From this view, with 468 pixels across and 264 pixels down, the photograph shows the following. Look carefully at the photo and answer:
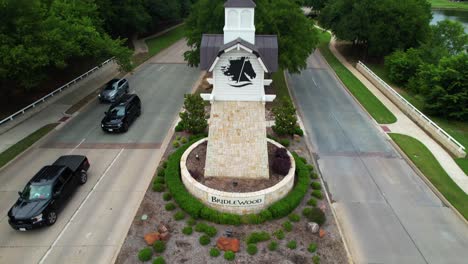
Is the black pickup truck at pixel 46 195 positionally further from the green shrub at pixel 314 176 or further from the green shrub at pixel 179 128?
the green shrub at pixel 314 176

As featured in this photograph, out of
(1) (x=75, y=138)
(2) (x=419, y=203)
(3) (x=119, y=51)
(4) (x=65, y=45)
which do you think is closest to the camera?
(2) (x=419, y=203)

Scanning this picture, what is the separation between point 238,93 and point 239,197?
5518 millimetres

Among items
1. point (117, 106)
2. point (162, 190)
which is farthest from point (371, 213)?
point (117, 106)

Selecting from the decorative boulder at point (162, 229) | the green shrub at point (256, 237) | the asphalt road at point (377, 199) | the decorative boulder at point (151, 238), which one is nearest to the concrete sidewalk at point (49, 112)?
the decorative boulder at point (151, 238)

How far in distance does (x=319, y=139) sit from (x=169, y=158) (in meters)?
12.3

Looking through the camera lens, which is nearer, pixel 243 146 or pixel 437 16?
pixel 243 146

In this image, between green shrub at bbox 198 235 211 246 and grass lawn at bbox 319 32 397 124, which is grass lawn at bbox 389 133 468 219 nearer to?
grass lawn at bbox 319 32 397 124

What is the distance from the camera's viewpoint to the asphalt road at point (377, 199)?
16.5m

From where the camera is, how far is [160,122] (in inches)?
1162

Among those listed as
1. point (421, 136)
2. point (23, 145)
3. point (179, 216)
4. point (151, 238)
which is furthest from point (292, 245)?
point (23, 145)

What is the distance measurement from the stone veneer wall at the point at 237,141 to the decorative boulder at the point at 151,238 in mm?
4638

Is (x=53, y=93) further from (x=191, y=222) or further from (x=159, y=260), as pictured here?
(x=159, y=260)

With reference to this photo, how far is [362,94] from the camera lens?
36719 mm

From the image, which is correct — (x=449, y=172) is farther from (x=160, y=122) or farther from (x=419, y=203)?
(x=160, y=122)
